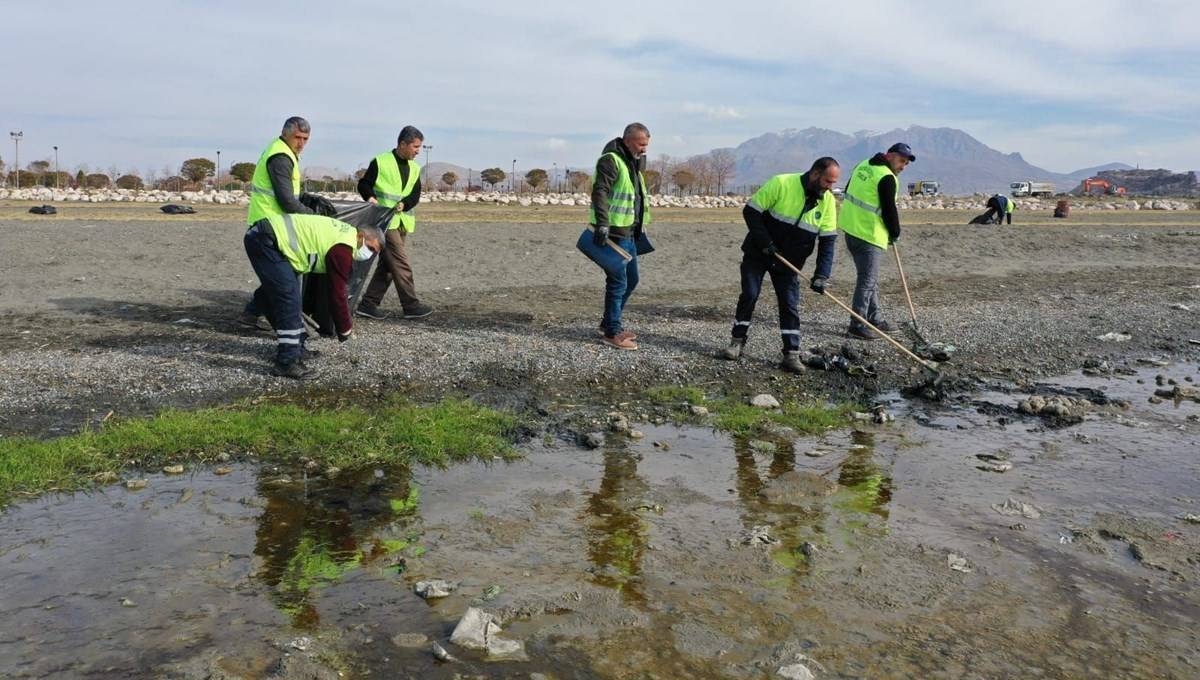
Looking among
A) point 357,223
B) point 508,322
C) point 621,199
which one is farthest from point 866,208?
point 357,223

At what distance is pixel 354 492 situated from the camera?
17.4 ft

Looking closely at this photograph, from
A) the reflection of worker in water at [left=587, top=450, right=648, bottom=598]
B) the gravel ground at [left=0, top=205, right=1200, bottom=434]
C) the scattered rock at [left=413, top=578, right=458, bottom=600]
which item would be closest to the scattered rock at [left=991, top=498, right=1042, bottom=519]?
the reflection of worker in water at [left=587, top=450, right=648, bottom=598]

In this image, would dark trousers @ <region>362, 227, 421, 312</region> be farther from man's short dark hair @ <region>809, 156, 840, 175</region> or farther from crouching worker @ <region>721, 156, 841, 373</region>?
man's short dark hair @ <region>809, 156, 840, 175</region>

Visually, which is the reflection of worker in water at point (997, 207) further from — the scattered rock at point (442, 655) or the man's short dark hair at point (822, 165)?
the scattered rock at point (442, 655)

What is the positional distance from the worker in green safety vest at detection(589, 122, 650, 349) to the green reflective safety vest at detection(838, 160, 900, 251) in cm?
239

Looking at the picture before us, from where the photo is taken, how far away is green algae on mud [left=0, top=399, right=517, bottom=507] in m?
5.37

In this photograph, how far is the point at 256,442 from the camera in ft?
19.5

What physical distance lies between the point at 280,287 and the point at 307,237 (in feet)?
1.47

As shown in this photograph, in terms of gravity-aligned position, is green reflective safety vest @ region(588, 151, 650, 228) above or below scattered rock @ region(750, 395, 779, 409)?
above

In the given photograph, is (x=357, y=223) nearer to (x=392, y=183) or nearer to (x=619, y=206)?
(x=392, y=183)

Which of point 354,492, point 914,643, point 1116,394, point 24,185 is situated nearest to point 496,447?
point 354,492

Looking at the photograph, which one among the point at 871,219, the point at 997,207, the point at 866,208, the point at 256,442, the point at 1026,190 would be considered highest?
the point at 1026,190

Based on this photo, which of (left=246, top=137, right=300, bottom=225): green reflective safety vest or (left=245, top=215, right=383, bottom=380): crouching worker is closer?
(left=245, top=215, right=383, bottom=380): crouching worker

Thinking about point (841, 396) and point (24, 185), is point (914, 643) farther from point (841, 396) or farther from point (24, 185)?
point (24, 185)
